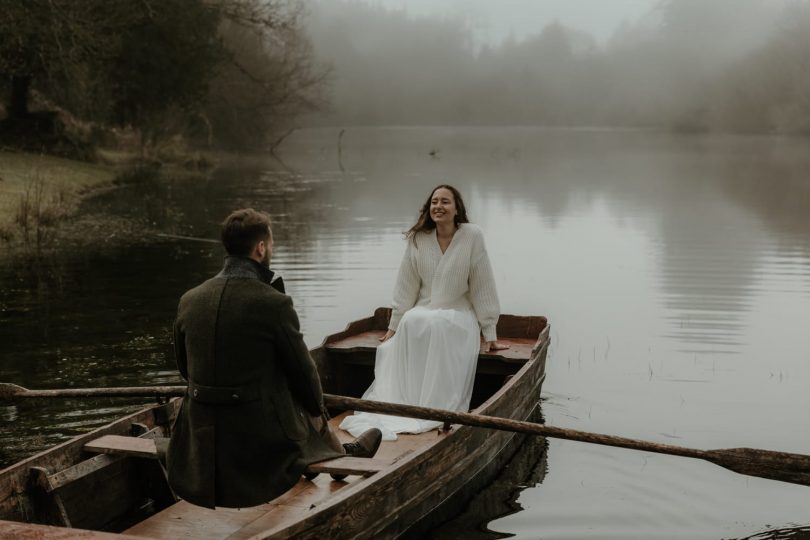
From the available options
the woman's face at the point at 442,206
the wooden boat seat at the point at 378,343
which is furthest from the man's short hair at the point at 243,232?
the wooden boat seat at the point at 378,343

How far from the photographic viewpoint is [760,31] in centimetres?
10400

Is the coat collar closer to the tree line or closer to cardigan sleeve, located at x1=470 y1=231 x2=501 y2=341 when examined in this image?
cardigan sleeve, located at x1=470 y1=231 x2=501 y2=341

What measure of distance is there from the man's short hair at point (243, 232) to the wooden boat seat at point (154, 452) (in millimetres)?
1140

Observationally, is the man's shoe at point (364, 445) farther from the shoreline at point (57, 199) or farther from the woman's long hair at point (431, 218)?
the shoreline at point (57, 199)

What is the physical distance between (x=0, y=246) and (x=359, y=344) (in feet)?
33.1

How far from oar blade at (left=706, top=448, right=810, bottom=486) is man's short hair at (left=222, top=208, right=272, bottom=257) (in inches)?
114

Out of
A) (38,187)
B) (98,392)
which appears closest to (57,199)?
(38,187)

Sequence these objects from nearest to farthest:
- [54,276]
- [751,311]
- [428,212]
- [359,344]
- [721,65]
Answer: [428,212] → [359,344] → [751,311] → [54,276] → [721,65]

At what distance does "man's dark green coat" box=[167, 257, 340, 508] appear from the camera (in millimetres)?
4410

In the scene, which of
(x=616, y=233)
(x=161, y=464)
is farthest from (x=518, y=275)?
(x=161, y=464)

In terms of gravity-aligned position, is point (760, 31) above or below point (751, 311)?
above

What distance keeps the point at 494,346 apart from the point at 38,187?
52.7ft

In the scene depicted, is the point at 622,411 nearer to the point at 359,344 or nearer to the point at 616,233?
the point at 359,344

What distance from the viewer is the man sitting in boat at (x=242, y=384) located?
174 inches
